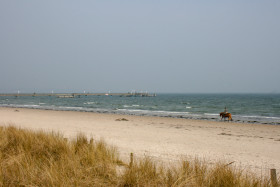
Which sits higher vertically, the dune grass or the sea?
the dune grass

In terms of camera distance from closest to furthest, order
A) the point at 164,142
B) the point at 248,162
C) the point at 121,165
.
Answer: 1. the point at 121,165
2. the point at 248,162
3. the point at 164,142

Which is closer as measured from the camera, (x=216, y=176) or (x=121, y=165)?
(x=216, y=176)

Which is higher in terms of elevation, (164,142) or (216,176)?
(216,176)

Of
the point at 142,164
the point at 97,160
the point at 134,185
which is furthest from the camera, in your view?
the point at 97,160

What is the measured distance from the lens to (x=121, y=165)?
6480 mm

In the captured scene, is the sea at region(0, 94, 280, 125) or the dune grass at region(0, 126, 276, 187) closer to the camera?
the dune grass at region(0, 126, 276, 187)

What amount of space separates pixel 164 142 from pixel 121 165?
17.0ft

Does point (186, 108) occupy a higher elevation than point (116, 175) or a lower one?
lower

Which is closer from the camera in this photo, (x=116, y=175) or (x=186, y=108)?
(x=116, y=175)

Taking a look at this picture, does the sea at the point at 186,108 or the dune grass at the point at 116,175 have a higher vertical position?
the dune grass at the point at 116,175

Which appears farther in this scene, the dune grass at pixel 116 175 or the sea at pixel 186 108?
the sea at pixel 186 108

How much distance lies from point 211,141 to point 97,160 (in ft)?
24.8

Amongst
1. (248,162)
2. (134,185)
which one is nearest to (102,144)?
(134,185)

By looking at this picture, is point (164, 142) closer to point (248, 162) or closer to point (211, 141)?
point (211, 141)
